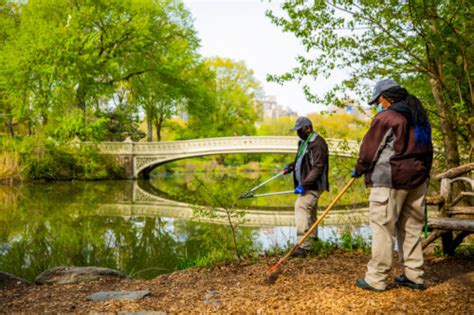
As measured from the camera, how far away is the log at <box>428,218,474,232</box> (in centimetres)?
308

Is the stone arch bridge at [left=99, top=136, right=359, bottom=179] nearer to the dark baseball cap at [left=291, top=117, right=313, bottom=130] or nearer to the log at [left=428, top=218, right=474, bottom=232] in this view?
the dark baseball cap at [left=291, top=117, right=313, bottom=130]

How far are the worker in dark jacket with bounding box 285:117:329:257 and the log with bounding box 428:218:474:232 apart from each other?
1095 millimetres

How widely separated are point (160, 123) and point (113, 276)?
78.4ft

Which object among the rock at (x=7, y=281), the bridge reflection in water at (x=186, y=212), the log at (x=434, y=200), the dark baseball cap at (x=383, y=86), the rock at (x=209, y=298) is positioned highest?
the dark baseball cap at (x=383, y=86)

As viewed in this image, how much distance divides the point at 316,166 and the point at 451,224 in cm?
128

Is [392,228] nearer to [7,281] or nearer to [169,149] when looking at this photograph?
[7,281]

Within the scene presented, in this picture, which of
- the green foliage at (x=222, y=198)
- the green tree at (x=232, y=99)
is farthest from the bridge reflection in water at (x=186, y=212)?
the green tree at (x=232, y=99)

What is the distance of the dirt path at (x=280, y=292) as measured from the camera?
2543 mm

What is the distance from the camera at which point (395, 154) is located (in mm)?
2666

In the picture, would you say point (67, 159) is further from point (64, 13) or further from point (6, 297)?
point (6, 297)

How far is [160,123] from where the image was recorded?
27516mm

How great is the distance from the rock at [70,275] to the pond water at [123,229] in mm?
1187

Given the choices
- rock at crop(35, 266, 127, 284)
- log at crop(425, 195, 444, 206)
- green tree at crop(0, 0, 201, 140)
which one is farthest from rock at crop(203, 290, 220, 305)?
green tree at crop(0, 0, 201, 140)

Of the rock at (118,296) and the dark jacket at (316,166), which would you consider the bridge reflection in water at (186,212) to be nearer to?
the dark jacket at (316,166)
